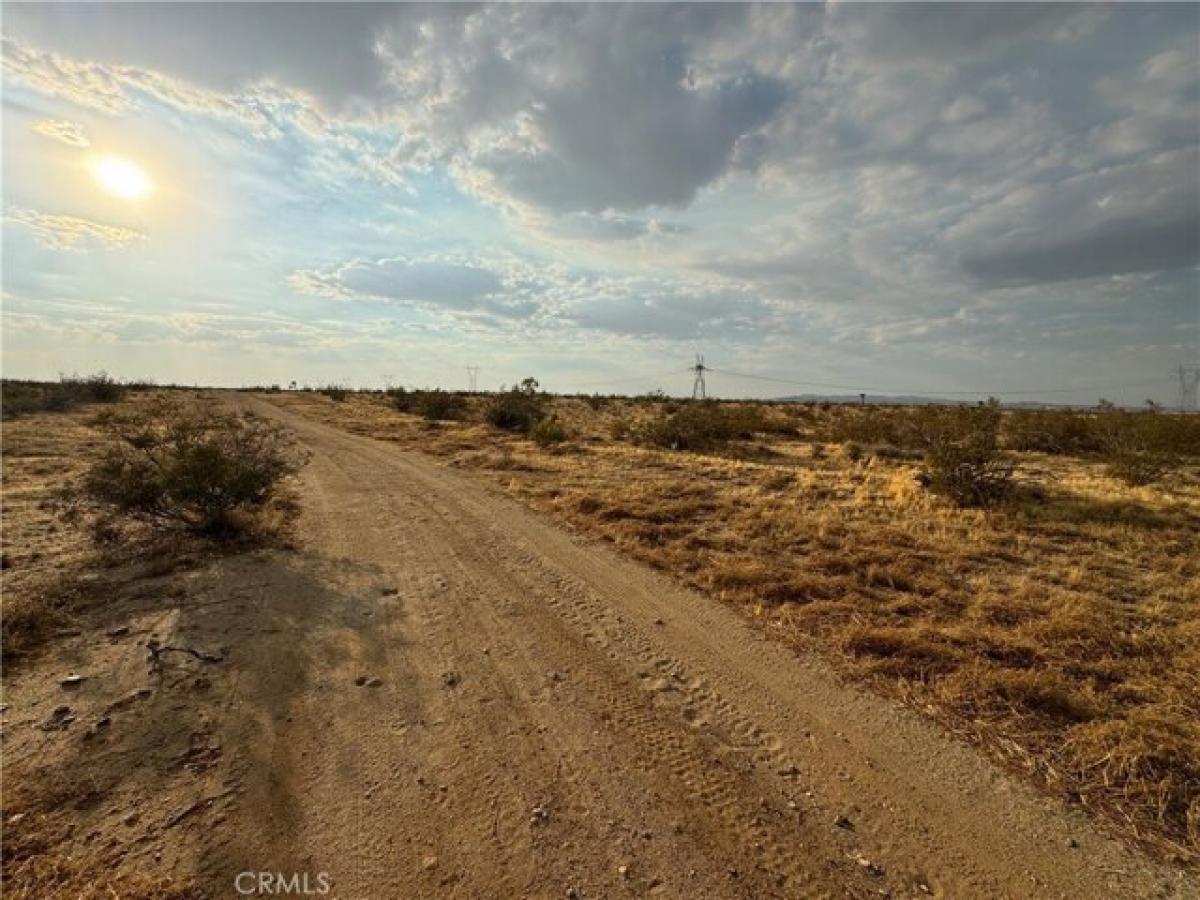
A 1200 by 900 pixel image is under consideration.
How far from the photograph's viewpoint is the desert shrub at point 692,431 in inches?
873

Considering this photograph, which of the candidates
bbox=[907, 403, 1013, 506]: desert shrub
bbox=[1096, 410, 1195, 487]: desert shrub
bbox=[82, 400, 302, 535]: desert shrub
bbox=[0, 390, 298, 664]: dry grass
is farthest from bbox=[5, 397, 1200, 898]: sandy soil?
bbox=[1096, 410, 1195, 487]: desert shrub

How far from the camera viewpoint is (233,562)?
A: 7203 mm

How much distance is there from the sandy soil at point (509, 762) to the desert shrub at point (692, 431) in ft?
52.6

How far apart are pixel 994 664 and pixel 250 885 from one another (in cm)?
586

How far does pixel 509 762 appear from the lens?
3730mm

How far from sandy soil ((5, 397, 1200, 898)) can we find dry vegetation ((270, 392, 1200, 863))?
611 mm

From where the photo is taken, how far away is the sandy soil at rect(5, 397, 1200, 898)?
2.98m

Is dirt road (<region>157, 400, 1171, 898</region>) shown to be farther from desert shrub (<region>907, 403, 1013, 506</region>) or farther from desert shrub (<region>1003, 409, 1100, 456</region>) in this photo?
desert shrub (<region>1003, 409, 1100, 456</region>)

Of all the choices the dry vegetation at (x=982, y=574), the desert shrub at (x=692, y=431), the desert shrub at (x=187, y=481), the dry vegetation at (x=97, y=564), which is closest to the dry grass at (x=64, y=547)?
the dry vegetation at (x=97, y=564)

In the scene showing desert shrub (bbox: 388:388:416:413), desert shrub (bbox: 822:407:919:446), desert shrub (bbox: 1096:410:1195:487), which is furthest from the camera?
desert shrub (bbox: 388:388:416:413)

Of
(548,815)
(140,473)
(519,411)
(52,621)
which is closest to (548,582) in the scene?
(548,815)

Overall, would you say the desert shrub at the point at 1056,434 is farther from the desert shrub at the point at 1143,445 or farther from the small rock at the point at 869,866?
the small rock at the point at 869,866

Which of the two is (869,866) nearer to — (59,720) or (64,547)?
(59,720)

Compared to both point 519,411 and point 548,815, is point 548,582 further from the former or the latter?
point 519,411
